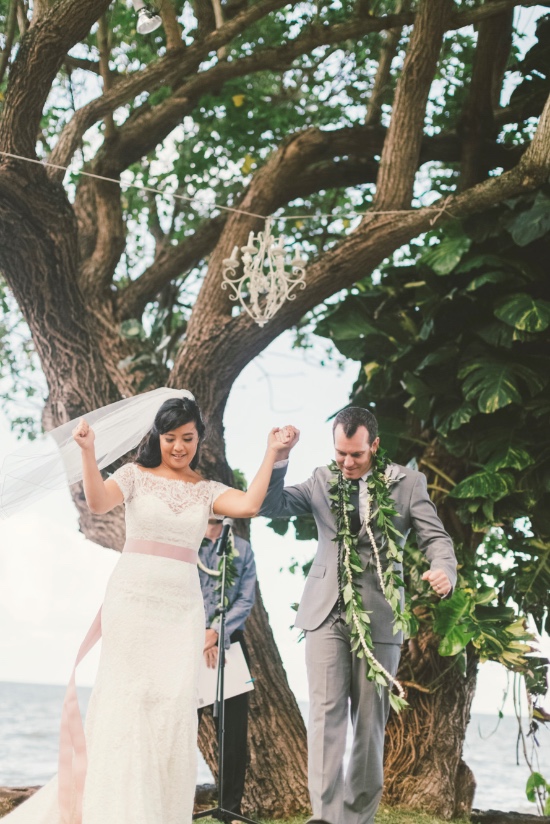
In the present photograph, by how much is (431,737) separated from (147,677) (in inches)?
108

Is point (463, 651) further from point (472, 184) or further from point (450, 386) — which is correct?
point (472, 184)

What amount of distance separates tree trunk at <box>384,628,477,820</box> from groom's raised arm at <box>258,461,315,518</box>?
6.70 feet

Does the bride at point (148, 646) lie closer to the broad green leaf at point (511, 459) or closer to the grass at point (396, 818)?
the grass at point (396, 818)

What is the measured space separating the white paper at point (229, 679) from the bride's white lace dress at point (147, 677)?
1417 mm

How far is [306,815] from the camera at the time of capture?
5.11 metres

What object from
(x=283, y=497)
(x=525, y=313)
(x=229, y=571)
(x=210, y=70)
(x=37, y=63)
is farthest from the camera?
(x=210, y=70)

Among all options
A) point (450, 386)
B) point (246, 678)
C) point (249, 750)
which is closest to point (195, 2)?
point (450, 386)

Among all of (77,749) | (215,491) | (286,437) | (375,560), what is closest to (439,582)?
(375,560)

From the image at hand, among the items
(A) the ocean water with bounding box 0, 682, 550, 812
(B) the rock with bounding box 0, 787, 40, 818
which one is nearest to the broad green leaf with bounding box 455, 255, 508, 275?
(B) the rock with bounding box 0, 787, 40, 818

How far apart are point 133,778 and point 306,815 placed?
2382mm

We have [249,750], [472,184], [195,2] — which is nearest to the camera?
[249,750]

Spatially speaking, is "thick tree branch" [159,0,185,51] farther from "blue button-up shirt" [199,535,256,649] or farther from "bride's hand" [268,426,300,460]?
"bride's hand" [268,426,300,460]

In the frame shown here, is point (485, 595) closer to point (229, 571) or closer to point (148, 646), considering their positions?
point (229, 571)

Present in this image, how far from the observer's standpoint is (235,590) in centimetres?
489
